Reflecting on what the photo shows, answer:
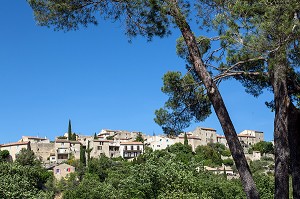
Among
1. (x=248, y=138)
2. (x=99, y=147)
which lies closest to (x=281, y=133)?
(x=99, y=147)

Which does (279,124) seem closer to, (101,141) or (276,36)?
(276,36)

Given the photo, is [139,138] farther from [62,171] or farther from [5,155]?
[5,155]

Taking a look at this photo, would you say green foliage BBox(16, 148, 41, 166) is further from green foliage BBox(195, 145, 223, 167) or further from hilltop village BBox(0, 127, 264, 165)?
green foliage BBox(195, 145, 223, 167)

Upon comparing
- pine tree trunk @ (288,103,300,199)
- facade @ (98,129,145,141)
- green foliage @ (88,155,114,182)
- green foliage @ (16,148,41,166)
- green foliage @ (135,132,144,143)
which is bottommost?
green foliage @ (88,155,114,182)

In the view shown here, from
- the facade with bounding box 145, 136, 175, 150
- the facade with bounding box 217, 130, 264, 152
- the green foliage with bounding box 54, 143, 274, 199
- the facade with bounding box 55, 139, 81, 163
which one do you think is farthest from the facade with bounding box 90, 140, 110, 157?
the green foliage with bounding box 54, 143, 274, 199

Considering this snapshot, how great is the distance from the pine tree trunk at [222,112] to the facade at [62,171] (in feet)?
183

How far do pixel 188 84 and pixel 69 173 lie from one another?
54.1 m

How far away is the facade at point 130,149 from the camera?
8006 cm

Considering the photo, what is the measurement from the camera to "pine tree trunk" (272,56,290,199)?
308 inches

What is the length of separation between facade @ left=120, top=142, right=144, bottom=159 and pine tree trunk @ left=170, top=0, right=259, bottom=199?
238 ft

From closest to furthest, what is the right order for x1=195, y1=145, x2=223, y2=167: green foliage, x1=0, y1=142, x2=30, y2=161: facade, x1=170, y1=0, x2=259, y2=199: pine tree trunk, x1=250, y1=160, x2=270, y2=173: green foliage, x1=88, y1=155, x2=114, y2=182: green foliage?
x1=170, y1=0, x2=259, y2=199: pine tree trunk → x1=88, y1=155, x2=114, y2=182: green foliage → x1=250, y1=160, x2=270, y2=173: green foliage → x1=0, y1=142, x2=30, y2=161: facade → x1=195, y1=145, x2=223, y2=167: green foliage

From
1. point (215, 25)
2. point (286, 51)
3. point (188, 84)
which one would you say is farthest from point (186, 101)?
point (286, 51)

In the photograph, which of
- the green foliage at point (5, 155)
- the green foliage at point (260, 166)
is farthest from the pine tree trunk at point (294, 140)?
the green foliage at point (5, 155)

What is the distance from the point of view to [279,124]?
8234 mm
